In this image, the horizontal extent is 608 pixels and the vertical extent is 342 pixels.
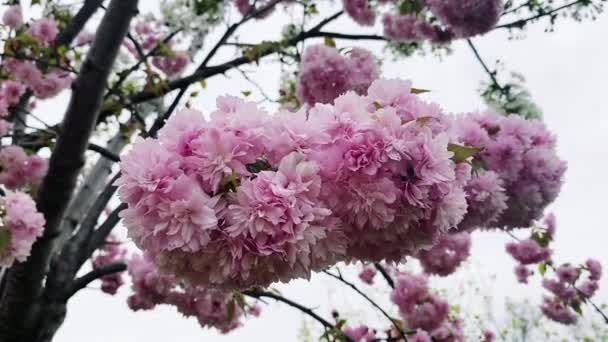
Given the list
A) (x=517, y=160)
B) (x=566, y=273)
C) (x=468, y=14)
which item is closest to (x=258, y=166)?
(x=517, y=160)

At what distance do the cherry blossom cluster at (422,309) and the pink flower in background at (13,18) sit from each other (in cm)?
363

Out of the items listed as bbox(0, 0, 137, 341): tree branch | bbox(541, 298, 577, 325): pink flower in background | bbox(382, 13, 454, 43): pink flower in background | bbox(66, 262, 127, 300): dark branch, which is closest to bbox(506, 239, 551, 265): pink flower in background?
bbox(541, 298, 577, 325): pink flower in background

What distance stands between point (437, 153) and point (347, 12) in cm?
396

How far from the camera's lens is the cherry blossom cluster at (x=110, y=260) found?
14.8 feet

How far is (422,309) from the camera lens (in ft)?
13.5

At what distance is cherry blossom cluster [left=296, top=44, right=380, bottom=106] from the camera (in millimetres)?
2438

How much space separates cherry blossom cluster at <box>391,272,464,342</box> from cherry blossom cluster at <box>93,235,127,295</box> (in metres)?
2.26

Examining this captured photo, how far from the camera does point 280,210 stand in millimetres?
761

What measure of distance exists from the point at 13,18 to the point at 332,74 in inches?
117

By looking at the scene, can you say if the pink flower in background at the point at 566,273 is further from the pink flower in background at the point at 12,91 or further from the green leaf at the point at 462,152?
the pink flower in background at the point at 12,91

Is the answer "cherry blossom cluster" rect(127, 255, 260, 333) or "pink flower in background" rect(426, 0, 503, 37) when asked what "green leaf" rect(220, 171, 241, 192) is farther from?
"cherry blossom cluster" rect(127, 255, 260, 333)

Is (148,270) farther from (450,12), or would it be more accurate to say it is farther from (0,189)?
(450,12)

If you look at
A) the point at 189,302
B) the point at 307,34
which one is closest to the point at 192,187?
the point at 189,302

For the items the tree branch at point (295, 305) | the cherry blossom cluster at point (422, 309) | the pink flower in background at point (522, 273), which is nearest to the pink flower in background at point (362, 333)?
the cherry blossom cluster at point (422, 309)
